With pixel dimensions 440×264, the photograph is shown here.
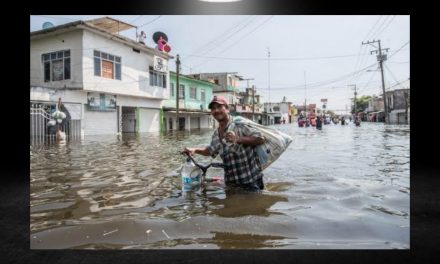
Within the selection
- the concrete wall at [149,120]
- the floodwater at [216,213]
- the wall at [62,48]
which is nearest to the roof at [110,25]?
the wall at [62,48]

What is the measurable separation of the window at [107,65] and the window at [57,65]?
114cm

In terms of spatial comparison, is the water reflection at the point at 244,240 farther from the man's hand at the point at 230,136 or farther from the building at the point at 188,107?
the building at the point at 188,107

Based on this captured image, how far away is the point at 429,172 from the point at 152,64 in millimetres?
17686

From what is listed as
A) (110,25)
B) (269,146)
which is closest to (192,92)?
(110,25)

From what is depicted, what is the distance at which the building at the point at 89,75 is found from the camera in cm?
1469

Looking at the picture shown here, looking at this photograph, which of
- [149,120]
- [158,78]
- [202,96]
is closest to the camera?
[149,120]

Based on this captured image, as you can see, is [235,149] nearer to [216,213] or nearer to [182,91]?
[216,213]

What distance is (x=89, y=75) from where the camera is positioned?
15.4 metres

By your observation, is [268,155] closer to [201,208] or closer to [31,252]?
[201,208]

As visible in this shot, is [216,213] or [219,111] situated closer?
[216,213]

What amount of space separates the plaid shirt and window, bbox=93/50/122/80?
44.4ft

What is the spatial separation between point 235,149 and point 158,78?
18180 mm

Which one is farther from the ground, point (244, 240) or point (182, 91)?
point (182, 91)

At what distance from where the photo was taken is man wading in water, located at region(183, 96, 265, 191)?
3.44m
